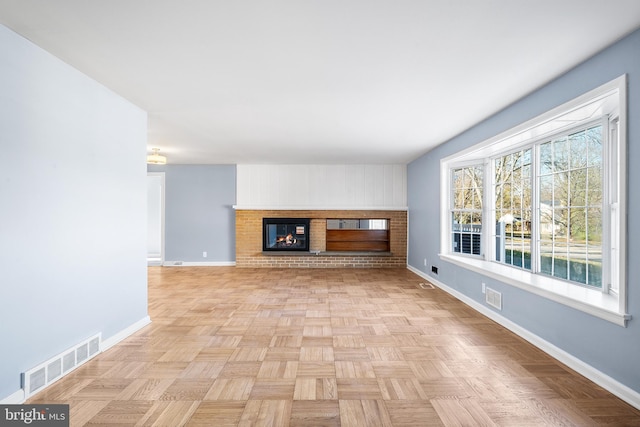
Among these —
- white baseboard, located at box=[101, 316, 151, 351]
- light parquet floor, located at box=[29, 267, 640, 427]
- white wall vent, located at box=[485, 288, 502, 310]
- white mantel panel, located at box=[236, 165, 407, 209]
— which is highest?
white mantel panel, located at box=[236, 165, 407, 209]

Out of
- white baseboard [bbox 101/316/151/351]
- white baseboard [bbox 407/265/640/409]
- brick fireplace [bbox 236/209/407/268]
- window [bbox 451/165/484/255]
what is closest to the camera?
white baseboard [bbox 407/265/640/409]

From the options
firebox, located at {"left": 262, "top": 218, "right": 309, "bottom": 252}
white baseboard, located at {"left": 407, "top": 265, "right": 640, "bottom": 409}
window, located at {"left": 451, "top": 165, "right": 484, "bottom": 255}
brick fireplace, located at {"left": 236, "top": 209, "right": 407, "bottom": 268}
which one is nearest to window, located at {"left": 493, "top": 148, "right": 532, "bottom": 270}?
window, located at {"left": 451, "top": 165, "right": 484, "bottom": 255}

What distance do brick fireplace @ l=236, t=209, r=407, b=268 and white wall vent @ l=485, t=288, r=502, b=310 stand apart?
3463mm

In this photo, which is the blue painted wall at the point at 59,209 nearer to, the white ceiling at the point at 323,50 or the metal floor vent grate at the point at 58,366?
the metal floor vent grate at the point at 58,366

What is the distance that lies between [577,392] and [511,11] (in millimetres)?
2395

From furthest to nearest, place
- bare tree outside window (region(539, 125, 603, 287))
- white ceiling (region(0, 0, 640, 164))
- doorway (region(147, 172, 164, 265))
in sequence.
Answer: doorway (region(147, 172, 164, 265)) → bare tree outside window (region(539, 125, 603, 287)) → white ceiling (region(0, 0, 640, 164))

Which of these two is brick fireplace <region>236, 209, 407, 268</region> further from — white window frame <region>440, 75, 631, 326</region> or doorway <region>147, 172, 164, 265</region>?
white window frame <region>440, 75, 631, 326</region>

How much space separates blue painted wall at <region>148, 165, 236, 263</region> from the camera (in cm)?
729

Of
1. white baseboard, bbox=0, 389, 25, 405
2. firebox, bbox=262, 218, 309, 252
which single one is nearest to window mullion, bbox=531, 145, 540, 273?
white baseboard, bbox=0, 389, 25, 405

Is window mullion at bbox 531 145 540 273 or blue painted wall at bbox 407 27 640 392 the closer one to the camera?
blue painted wall at bbox 407 27 640 392

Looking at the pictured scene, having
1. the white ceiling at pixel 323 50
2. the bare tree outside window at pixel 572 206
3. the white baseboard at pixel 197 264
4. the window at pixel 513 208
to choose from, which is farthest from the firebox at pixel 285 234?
the bare tree outside window at pixel 572 206

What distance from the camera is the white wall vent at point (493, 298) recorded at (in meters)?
3.46

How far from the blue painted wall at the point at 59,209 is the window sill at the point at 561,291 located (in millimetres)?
3767

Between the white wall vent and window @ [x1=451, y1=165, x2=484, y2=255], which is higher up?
window @ [x1=451, y1=165, x2=484, y2=255]
